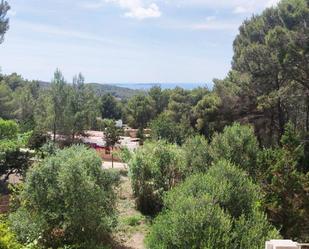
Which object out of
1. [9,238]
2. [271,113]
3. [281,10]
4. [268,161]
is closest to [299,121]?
[271,113]

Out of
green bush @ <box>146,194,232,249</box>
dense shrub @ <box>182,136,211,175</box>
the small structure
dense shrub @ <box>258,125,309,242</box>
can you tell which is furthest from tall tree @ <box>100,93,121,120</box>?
green bush @ <box>146,194,232,249</box>

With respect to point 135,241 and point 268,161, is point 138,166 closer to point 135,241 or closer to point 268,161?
point 135,241

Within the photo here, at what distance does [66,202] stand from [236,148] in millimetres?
7730

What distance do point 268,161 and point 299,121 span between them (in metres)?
21.5

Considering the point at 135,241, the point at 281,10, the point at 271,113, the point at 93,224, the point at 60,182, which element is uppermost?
the point at 281,10

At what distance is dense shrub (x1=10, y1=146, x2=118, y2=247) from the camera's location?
1329cm

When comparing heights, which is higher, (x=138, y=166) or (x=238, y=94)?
(x=238, y=94)

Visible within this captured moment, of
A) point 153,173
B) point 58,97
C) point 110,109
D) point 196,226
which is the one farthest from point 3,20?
point 110,109

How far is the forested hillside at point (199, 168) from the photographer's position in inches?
396

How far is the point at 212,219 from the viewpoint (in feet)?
30.9

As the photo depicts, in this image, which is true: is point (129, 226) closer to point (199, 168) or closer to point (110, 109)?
point (199, 168)

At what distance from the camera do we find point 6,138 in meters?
22.2

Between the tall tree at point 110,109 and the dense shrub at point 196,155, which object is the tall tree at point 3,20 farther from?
the tall tree at point 110,109

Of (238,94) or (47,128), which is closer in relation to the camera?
(238,94)
